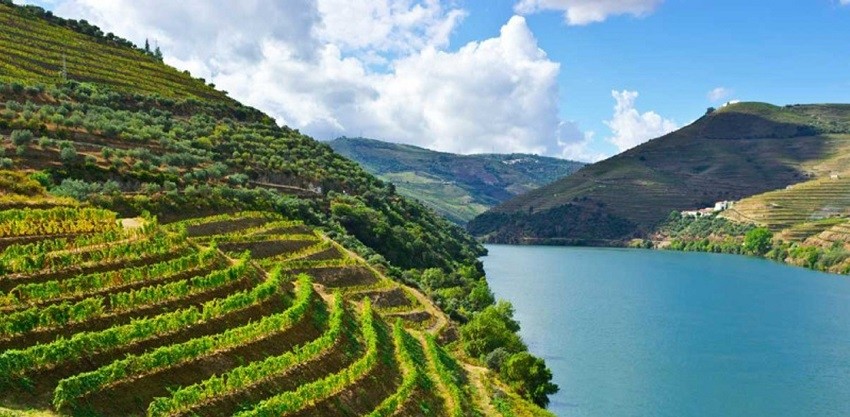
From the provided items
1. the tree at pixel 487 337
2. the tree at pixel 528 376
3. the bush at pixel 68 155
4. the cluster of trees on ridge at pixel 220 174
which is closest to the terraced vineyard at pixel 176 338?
the tree at pixel 528 376

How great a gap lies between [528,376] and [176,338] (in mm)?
32994

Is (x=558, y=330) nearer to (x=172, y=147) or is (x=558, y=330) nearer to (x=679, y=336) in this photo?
(x=679, y=336)

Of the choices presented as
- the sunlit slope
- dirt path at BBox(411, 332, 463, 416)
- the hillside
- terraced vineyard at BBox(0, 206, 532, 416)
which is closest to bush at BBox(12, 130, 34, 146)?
the hillside

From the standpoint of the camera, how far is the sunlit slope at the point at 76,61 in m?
116

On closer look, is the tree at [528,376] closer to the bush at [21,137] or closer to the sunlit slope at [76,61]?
the bush at [21,137]

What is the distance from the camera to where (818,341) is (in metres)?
93.2

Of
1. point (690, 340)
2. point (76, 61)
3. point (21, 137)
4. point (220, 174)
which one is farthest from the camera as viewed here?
point (76, 61)

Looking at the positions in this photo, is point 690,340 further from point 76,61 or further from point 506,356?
point 76,61

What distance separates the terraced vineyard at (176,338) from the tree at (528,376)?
8.67m

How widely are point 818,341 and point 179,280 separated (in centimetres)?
8721

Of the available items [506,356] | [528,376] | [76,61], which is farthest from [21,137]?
[528,376]

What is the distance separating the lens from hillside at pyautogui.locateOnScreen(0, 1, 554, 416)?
29.9m

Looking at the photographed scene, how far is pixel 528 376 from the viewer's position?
5803cm

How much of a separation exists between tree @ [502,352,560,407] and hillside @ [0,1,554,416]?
16 centimetres
